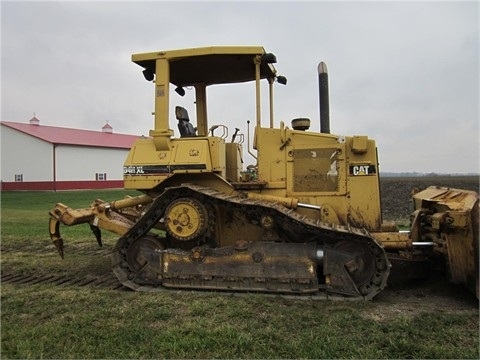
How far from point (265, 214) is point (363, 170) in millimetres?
1635

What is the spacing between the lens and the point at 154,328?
453 cm

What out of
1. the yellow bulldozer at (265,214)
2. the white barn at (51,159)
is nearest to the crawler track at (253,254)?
the yellow bulldozer at (265,214)

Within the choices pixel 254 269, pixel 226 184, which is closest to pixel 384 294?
pixel 254 269

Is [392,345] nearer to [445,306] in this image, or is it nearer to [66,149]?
[445,306]

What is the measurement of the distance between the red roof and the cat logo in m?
39.8

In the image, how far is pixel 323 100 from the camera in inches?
272

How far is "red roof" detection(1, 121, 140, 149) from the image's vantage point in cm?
4244

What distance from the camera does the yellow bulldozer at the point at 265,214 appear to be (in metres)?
5.64

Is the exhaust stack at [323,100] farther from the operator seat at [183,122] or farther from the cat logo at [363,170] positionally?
the operator seat at [183,122]

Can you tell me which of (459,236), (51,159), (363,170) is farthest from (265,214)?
(51,159)

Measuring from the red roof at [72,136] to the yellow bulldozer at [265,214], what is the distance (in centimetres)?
3840

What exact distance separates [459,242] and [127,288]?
4613 millimetres

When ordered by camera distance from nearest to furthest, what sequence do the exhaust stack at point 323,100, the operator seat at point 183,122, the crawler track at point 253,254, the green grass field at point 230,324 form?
the green grass field at point 230,324
the crawler track at point 253,254
the exhaust stack at point 323,100
the operator seat at point 183,122

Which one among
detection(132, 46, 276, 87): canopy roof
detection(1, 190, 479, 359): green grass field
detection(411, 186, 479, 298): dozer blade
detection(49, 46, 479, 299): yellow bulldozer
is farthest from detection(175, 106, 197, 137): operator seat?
detection(411, 186, 479, 298): dozer blade
